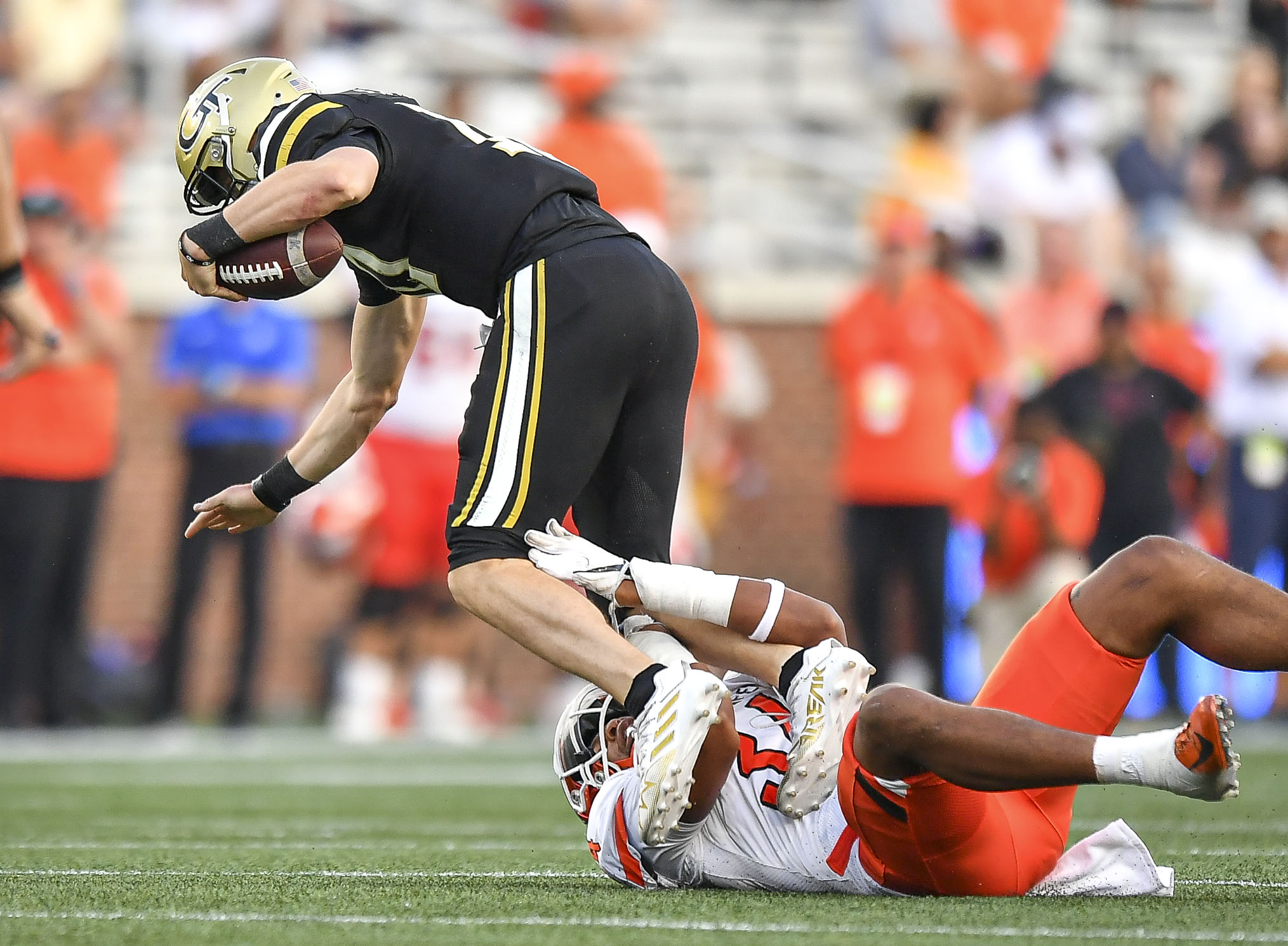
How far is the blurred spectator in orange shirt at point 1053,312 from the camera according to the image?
36.0 ft

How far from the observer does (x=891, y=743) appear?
3.40 metres

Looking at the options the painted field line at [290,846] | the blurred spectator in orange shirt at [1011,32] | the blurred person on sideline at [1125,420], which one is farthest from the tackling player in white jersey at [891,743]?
the blurred spectator in orange shirt at [1011,32]

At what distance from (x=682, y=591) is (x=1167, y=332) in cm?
723

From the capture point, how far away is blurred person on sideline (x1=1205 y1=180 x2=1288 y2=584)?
9836 mm

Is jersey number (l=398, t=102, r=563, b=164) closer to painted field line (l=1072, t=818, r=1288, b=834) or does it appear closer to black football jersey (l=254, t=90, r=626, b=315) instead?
black football jersey (l=254, t=90, r=626, b=315)

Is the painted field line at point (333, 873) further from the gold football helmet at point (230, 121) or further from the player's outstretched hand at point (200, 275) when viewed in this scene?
the gold football helmet at point (230, 121)

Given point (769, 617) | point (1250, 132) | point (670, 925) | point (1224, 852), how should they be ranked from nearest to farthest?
point (670, 925) < point (769, 617) < point (1224, 852) < point (1250, 132)

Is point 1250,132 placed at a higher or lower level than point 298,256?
higher

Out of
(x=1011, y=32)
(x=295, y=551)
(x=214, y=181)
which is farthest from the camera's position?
(x=1011, y=32)

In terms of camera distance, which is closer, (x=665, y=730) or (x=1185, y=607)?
(x=1185, y=607)

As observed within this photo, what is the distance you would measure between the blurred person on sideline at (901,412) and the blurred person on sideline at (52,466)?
3708mm

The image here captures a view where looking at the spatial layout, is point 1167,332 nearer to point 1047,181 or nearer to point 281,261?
point 1047,181

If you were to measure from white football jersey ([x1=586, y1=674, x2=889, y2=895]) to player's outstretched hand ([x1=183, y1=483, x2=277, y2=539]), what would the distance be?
4.63 feet

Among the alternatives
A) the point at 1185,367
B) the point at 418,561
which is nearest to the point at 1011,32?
the point at 1185,367
